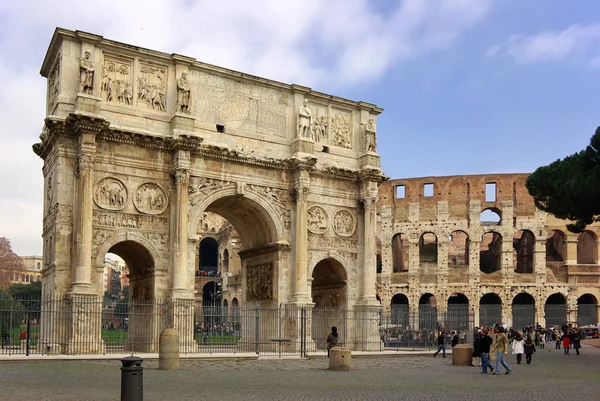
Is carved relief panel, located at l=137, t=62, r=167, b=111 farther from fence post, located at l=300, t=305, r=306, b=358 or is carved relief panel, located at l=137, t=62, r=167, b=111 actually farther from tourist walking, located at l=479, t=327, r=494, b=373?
tourist walking, located at l=479, t=327, r=494, b=373

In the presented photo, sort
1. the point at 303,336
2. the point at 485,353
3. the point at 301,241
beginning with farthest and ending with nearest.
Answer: the point at 301,241, the point at 303,336, the point at 485,353

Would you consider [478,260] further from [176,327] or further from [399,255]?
[176,327]

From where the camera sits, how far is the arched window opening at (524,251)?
49.5 m

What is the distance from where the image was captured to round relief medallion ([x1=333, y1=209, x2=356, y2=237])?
26.6 m

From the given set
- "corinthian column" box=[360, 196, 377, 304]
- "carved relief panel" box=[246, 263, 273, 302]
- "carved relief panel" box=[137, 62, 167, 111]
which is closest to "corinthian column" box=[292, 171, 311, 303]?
"carved relief panel" box=[246, 263, 273, 302]

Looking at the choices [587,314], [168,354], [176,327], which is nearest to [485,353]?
[168,354]

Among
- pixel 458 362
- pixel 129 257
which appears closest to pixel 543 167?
pixel 458 362

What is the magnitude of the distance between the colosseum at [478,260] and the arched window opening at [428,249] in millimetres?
4653

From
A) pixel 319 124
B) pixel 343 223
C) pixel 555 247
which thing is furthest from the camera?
pixel 555 247

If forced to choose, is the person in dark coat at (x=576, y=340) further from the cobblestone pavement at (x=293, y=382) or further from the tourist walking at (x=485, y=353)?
the tourist walking at (x=485, y=353)

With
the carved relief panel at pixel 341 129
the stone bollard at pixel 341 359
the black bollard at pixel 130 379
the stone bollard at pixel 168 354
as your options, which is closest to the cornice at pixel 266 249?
the carved relief panel at pixel 341 129

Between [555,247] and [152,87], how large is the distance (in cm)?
3630

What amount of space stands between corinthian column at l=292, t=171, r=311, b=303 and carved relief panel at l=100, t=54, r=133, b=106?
6.27m

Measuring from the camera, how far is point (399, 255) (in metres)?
52.4
